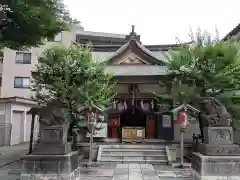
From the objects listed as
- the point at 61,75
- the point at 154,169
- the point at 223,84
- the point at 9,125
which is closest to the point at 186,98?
the point at 223,84

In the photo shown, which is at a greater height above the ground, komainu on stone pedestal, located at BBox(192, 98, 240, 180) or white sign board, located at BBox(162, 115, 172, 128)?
white sign board, located at BBox(162, 115, 172, 128)

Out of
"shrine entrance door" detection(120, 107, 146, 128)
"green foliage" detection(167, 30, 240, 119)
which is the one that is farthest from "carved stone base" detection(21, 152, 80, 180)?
"shrine entrance door" detection(120, 107, 146, 128)

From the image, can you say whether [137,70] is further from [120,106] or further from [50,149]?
[50,149]

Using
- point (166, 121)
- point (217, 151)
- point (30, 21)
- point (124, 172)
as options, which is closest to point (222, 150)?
point (217, 151)

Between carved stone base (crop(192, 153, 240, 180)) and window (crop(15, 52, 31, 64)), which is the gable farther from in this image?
window (crop(15, 52, 31, 64))

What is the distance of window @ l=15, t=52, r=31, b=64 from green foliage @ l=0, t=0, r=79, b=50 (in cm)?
1901

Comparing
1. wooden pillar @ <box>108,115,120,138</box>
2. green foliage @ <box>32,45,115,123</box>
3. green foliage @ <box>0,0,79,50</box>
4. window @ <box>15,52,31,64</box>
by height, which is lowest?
wooden pillar @ <box>108,115,120,138</box>

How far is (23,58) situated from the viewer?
33000mm

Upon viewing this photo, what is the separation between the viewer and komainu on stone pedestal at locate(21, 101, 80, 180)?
30.3 feet

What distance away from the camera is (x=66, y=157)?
924 cm

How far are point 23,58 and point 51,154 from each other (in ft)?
84.2

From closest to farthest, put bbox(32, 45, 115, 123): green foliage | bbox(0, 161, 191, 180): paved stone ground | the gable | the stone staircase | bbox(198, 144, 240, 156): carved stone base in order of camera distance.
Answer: bbox(198, 144, 240, 156): carved stone base → bbox(0, 161, 191, 180): paved stone ground → bbox(32, 45, 115, 123): green foliage → the stone staircase → the gable

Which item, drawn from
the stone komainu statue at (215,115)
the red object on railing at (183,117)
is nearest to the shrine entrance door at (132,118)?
the red object on railing at (183,117)

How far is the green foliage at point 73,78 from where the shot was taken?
1414 centimetres
